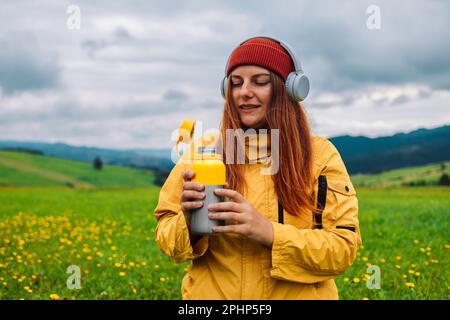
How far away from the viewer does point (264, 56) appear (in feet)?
9.27

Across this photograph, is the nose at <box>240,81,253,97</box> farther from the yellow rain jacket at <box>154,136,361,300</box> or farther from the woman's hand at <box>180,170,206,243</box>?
the woman's hand at <box>180,170,206,243</box>

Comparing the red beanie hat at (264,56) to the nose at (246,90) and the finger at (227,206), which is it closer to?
the nose at (246,90)

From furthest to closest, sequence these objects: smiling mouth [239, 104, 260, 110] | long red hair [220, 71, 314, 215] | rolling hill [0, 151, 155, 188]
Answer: rolling hill [0, 151, 155, 188] < smiling mouth [239, 104, 260, 110] < long red hair [220, 71, 314, 215]

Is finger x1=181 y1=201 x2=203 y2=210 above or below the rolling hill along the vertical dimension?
below

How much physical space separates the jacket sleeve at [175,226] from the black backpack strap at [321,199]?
0.60 metres

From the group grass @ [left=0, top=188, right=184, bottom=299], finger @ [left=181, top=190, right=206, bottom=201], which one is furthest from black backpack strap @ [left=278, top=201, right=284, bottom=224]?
grass @ [left=0, top=188, right=184, bottom=299]

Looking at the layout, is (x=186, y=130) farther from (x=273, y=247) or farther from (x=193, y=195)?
(x=273, y=247)

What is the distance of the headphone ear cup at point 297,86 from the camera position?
2791 mm

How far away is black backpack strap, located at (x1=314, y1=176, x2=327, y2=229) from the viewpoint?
2.77m

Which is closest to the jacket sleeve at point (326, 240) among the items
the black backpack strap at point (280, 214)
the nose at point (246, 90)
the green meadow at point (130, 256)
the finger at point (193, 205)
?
the black backpack strap at point (280, 214)

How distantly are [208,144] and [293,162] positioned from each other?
491mm

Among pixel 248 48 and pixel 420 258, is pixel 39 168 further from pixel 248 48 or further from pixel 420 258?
pixel 248 48

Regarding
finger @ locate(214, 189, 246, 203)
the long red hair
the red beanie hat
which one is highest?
the red beanie hat

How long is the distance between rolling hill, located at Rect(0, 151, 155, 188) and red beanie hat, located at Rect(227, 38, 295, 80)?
44918mm
